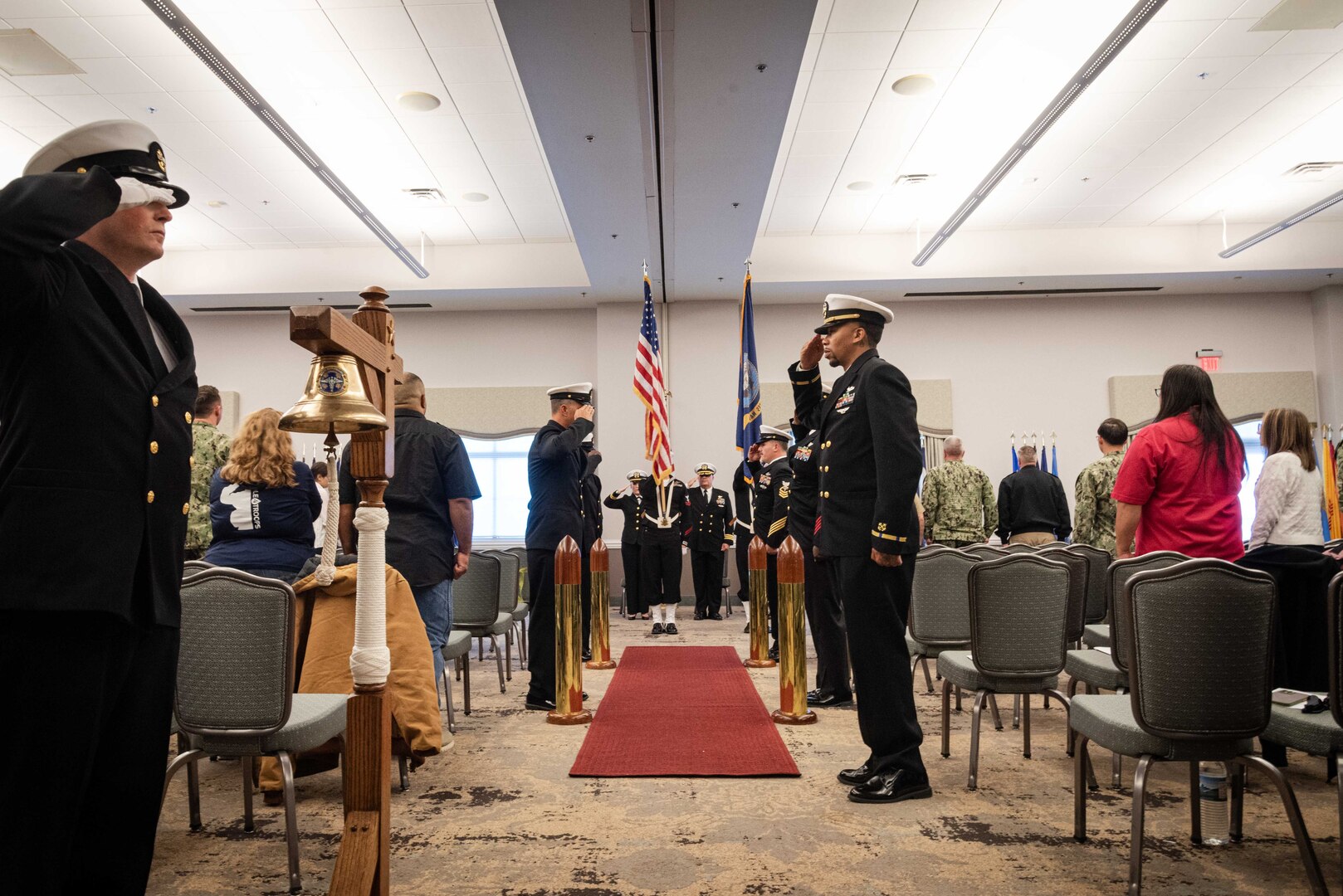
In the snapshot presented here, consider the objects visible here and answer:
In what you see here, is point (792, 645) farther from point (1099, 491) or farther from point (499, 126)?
point (499, 126)

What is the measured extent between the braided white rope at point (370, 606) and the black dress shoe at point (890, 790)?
1.94 m

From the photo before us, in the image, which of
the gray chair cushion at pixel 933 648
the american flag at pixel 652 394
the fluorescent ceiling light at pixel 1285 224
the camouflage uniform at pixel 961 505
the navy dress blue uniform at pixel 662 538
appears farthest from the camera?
the navy dress blue uniform at pixel 662 538

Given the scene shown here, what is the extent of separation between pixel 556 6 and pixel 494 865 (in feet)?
13.2

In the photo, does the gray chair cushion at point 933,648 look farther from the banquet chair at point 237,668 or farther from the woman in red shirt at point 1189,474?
the banquet chair at point 237,668

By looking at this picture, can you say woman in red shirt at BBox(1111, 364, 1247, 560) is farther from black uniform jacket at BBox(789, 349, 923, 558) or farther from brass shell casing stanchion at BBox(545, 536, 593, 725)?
brass shell casing stanchion at BBox(545, 536, 593, 725)

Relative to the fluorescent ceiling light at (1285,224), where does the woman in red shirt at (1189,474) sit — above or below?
below

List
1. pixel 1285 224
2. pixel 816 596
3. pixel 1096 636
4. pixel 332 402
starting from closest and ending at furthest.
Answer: pixel 332 402 → pixel 1096 636 → pixel 816 596 → pixel 1285 224

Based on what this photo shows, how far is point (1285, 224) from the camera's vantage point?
8789 millimetres

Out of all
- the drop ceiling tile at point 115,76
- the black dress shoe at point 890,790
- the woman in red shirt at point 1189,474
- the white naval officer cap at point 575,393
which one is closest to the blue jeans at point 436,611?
the white naval officer cap at point 575,393

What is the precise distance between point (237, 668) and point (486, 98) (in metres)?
5.16

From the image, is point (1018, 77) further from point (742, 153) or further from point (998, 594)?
point (998, 594)

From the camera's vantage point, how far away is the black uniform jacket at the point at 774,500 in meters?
6.07

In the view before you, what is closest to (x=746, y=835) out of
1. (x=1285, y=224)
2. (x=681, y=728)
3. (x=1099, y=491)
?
(x=681, y=728)

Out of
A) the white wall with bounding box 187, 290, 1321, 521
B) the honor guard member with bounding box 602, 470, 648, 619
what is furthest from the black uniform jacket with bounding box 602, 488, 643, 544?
the white wall with bounding box 187, 290, 1321, 521
